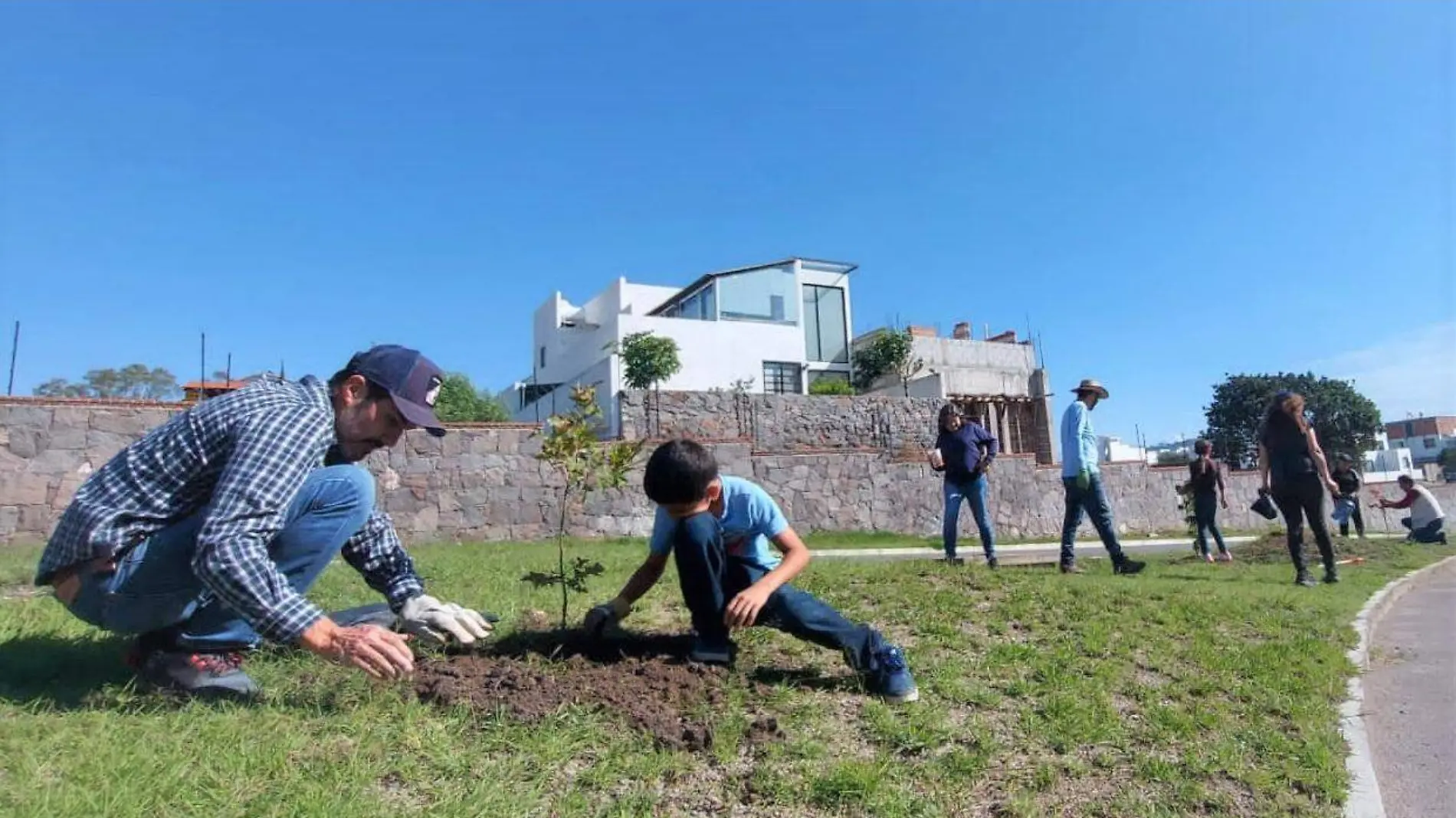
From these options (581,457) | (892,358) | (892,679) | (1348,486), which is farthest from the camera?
(892,358)

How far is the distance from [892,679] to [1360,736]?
2148 mm

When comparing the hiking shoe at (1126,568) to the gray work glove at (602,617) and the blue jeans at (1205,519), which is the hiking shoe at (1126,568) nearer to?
the blue jeans at (1205,519)

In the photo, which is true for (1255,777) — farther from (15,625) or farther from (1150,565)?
(1150,565)

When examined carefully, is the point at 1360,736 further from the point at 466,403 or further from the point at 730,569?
the point at 466,403

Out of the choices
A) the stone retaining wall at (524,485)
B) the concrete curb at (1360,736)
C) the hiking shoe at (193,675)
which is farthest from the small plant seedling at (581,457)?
the stone retaining wall at (524,485)

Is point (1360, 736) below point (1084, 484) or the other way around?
below

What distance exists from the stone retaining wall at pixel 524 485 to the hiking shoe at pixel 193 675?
31.1ft

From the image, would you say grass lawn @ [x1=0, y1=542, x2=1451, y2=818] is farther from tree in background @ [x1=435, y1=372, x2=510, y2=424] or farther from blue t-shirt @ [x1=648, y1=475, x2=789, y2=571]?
tree in background @ [x1=435, y1=372, x2=510, y2=424]

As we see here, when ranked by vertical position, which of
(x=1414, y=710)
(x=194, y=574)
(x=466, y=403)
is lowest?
(x=1414, y=710)

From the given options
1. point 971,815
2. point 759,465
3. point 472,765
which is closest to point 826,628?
point 971,815

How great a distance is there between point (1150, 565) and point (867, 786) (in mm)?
8256

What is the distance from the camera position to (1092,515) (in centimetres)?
768

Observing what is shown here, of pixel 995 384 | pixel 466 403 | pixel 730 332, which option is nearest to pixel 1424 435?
pixel 995 384

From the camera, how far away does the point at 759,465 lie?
51.1 feet
